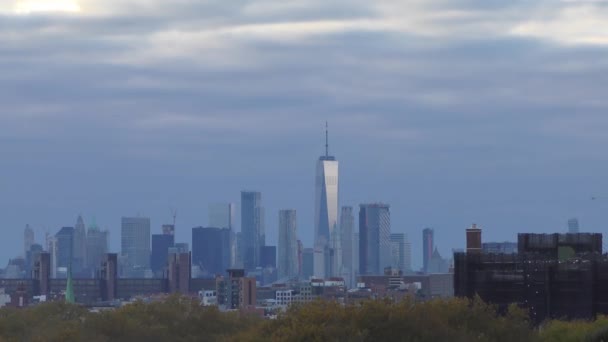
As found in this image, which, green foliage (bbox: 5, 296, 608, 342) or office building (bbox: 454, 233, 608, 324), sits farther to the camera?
office building (bbox: 454, 233, 608, 324)

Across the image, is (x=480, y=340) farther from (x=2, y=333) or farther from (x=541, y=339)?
(x=2, y=333)

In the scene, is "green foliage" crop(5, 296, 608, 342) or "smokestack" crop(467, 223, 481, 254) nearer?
"green foliage" crop(5, 296, 608, 342)

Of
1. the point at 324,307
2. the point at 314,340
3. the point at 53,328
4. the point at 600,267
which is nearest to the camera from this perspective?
the point at 314,340

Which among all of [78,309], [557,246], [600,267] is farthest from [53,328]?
[600,267]

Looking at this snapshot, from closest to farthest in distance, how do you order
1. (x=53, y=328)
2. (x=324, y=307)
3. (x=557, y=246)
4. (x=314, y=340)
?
(x=314, y=340), (x=324, y=307), (x=557, y=246), (x=53, y=328)

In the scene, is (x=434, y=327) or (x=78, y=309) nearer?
(x=434, y=327)

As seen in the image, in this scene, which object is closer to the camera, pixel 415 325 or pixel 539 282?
pixel 415 325

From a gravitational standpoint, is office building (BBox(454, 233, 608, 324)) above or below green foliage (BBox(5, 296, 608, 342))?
above

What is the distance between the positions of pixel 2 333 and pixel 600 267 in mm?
41138

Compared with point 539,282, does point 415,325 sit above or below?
below

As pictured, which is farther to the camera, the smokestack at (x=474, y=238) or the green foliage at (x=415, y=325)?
the smokestack at (x=474, y=238)

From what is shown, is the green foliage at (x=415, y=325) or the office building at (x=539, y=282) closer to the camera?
the green foliage at (x=415, y=325)

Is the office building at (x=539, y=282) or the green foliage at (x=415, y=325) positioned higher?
the office building at (x=539, y=282)

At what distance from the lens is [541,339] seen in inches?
2918
